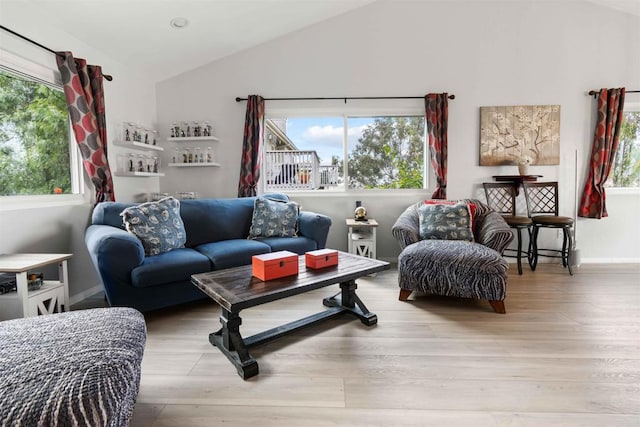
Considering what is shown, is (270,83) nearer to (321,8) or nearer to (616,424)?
(321,8)

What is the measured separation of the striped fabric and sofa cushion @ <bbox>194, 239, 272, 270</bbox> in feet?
4.13

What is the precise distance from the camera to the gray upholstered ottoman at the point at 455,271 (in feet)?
7.95

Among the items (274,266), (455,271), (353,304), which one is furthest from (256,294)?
(455,271)

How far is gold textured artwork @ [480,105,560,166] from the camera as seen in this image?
3.84 metres

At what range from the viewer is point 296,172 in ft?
13.8

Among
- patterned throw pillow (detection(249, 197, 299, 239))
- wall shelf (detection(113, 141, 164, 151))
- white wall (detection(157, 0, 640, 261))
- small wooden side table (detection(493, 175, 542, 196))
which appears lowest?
patterned throw pillow (detection(249, 197, 299, 239))

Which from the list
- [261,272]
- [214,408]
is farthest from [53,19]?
[214,408]

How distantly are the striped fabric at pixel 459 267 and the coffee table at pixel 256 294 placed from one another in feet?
1.76

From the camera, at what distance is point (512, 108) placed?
3855 millimetres

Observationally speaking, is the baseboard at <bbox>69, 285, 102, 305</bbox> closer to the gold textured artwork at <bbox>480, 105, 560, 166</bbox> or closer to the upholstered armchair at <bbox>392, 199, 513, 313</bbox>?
the upholstered armchair at <bbox>392, 199, 513, 313</bbox>

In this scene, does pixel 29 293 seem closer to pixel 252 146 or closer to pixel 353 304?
pixel 353 304

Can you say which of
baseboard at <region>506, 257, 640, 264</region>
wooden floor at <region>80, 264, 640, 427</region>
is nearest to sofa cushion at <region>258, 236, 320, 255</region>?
wooden floor at <region>80, 264, 640, 427</region>

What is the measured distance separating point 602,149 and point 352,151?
2.84 meters

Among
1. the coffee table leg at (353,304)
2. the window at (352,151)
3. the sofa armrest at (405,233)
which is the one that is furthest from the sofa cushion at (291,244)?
the window at (352,151)
